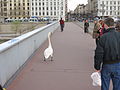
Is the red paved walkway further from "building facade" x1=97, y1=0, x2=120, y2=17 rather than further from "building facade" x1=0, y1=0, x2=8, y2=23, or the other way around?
"building facade" x1=97, y1=0, x2=120, y2=17

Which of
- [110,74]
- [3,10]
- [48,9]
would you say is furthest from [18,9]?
[110,74]

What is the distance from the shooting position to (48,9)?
14700cm

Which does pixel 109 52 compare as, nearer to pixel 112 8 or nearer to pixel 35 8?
pixel 112 8

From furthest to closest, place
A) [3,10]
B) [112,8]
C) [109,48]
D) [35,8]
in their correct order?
[35,8] → [112,8] → [3,10] → [109,48]

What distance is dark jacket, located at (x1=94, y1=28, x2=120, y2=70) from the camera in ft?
15.3

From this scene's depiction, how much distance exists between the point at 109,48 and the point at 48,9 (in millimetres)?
143832

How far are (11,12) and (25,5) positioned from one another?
9.04 metres

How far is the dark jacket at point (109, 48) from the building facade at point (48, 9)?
141934 mm

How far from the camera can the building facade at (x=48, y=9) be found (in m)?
146

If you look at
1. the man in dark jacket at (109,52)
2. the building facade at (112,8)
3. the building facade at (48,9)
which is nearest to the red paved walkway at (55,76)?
the man in dark jacket at (109,52)

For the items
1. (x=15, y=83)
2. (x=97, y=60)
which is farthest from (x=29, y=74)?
(x=97, y=60)

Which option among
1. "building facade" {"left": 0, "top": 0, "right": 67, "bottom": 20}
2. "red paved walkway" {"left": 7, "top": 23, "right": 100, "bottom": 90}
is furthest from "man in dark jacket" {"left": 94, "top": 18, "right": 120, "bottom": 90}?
"building facade" {"left": 0, "top": 0, "right": 67, "bottom": 20}

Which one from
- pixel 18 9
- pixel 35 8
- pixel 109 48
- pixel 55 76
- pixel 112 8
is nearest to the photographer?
pixel 109 48

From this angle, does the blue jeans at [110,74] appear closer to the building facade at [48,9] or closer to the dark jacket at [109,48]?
the dark jacket at [109,48]
